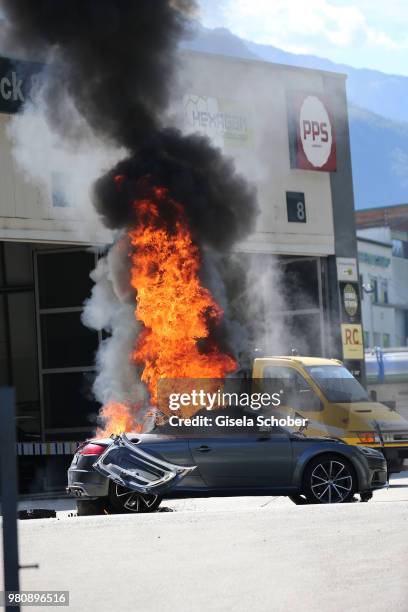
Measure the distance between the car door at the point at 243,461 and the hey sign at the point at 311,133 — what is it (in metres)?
16.5

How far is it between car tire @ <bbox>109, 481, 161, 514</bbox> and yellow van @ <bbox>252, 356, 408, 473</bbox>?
205 inches

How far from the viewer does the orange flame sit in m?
17.3

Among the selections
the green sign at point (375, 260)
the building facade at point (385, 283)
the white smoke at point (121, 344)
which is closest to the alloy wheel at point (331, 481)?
the white smoke at point (121, 344)

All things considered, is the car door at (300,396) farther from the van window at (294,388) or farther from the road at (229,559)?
the road at (229,559)

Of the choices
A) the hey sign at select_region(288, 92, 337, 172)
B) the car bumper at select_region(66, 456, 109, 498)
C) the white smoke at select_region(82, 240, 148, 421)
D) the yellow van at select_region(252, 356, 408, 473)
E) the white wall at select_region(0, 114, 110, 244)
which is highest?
the hey sign at select_region(288, 92, 337, 172)

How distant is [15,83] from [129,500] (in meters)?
12.7

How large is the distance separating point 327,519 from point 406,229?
85762 mm

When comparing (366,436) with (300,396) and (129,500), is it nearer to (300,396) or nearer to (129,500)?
Answer: (300,396)

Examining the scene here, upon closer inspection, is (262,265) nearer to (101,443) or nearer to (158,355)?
(158,355)

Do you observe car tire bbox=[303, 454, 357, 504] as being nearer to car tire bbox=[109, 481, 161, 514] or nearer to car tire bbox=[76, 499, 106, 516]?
car tire bbox=[109, 481, 161, 514]

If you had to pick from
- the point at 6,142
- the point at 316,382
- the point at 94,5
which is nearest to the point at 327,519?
the point at 316,382

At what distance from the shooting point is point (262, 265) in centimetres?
2977

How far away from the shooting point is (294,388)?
63.3 ft

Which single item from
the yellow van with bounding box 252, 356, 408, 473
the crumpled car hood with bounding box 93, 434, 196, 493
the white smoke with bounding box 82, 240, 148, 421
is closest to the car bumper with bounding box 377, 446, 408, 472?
the yellow van with bounding box 252, 356, 408, 473
